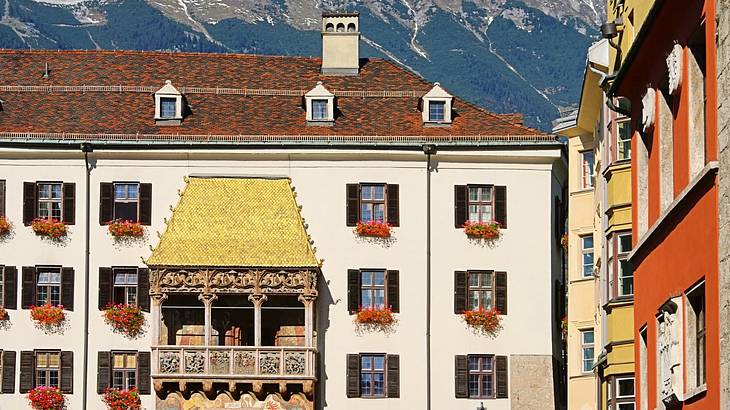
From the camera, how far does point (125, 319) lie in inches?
2643

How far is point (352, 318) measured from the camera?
223 feet

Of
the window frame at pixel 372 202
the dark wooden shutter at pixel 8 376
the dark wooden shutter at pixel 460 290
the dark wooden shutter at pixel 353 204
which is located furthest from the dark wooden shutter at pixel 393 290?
the dark wooden shutter at pixel 8 376

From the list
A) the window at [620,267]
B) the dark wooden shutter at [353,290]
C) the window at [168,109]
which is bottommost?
the window at [620,267]

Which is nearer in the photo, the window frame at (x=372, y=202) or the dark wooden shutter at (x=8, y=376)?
the dark wooden shutter at (x=8, y=376)

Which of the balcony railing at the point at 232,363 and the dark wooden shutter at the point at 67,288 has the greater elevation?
the dark wooden shutter at the point at 67,288

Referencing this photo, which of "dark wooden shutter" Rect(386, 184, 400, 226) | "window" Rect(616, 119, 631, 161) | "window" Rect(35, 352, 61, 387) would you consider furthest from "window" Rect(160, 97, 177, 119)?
"window" Rect(616, 119, 631, 161)

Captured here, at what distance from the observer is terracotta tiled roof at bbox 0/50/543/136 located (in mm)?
70562

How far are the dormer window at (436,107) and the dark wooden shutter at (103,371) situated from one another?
1372 centimetres

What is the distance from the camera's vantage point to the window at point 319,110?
71.4 m

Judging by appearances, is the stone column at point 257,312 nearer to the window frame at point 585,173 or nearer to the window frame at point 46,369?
the window frame at point 46,369

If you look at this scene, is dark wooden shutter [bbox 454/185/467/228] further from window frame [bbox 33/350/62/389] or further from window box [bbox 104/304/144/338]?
window frame [bbox 33/350/62/389]

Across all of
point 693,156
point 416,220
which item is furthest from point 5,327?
point 693,156

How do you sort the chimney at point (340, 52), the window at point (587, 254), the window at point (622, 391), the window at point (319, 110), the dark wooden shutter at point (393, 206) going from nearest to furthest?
the window at point (622, 391) < the window at point (587, 254) < the dark wooden shutter at point (393, 206) < the window at point (319, 110) < the chimney at point (340, 52)

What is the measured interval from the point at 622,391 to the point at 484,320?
89.4 feet
